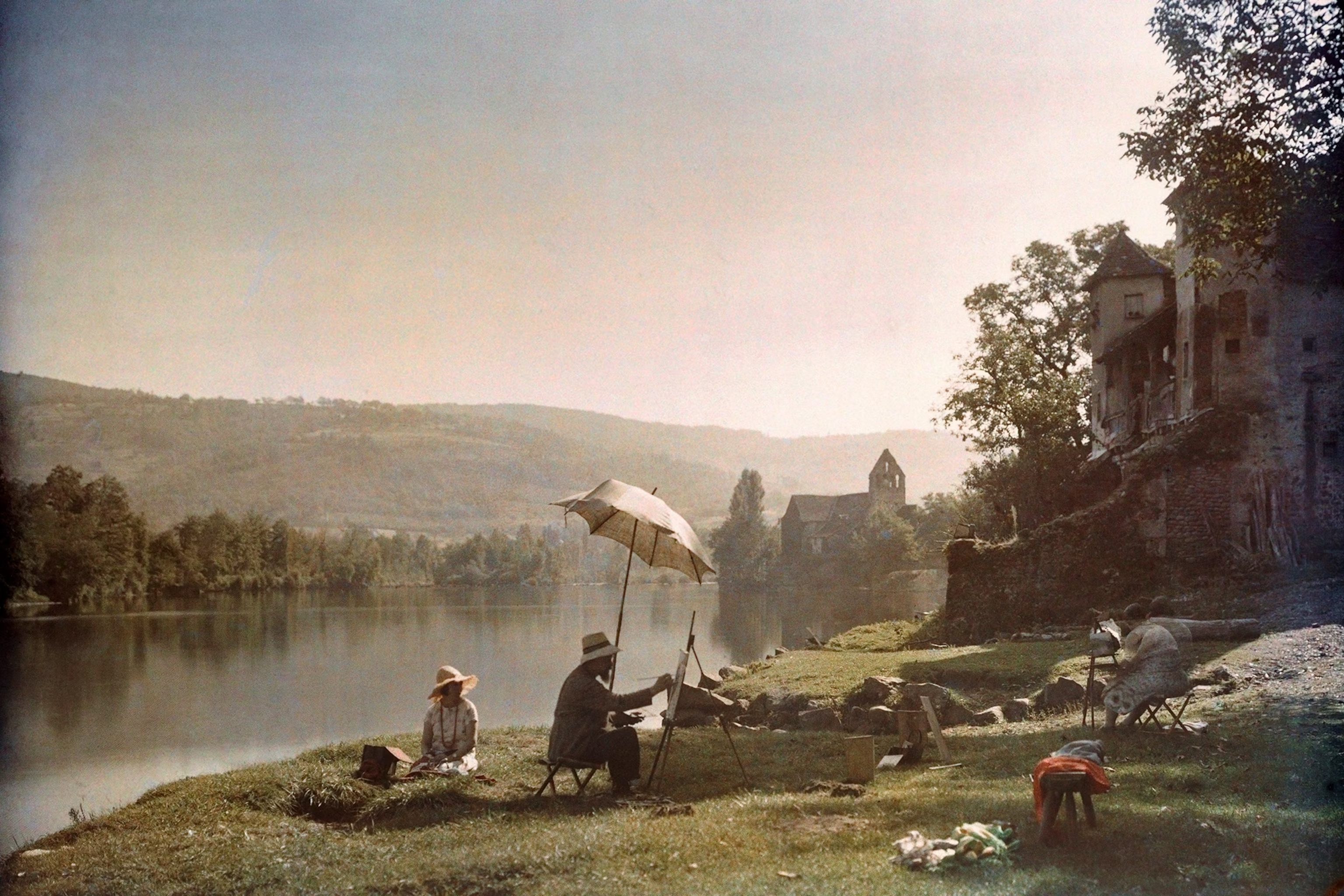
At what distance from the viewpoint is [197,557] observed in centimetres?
7975

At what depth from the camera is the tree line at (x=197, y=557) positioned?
52.9 metres

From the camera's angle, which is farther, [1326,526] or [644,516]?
[1326,526]

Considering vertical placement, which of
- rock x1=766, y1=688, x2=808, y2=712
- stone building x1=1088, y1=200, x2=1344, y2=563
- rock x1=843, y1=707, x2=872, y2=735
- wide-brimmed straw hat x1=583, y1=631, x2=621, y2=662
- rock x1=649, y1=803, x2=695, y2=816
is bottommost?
rock x1=766, y1=688, x2=808, y2=712

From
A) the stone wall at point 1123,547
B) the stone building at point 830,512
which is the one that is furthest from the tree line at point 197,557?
the stone building at point 830,512

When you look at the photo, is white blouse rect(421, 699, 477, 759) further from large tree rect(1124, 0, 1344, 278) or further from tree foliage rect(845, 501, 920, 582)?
tree foliage rect(845, 501, 920, 582)

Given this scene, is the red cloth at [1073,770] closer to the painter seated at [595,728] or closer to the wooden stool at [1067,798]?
the wooden stool at [1067,798]

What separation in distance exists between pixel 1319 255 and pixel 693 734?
16106 millimetres

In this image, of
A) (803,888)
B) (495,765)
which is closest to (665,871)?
(803,888)

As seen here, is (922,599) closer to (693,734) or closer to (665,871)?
(693,734)

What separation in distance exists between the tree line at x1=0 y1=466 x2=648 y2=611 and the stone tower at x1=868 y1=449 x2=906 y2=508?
45.3 m

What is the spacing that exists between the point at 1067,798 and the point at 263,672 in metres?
35.4

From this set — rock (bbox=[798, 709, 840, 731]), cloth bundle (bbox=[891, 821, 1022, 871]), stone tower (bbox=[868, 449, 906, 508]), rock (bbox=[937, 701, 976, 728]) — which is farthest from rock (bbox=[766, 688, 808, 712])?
stone tower (bbox=[868, 449, 906, 508])

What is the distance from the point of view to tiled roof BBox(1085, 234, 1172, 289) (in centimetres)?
3444

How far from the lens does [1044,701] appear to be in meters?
14.8
